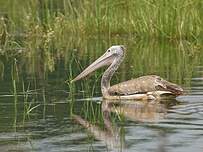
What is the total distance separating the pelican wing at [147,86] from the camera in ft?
39.0

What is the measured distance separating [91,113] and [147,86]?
1.39 meters

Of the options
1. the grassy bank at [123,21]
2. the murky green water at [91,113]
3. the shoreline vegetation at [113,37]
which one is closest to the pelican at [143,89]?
the murky green water at [91,113]

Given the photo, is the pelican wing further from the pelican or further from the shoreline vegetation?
the shoreline vegetation

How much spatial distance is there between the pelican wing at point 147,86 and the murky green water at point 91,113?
189 mm

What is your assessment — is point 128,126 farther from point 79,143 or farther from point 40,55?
point 40,55

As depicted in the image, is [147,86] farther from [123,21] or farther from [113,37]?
[113,37]

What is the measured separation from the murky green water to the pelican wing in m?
0.19

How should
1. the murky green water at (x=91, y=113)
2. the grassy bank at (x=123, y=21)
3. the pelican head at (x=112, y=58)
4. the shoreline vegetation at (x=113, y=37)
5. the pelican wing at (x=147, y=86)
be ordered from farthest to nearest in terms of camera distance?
the grassy bank at (x=123, y=21) < the shoreline vegetation at (x=113, y=37) < the pelican head at (x=112, y=58) < the pelican wing at (x=147, y=86) < the murky green water at (x=91, y=113)

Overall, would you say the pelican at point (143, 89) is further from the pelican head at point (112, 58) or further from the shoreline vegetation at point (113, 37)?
the shoreline vegetation at point (113, 37)

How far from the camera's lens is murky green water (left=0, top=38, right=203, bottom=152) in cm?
905

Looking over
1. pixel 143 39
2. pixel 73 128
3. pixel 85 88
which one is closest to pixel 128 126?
pixel 73 128

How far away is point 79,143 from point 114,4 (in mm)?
11603

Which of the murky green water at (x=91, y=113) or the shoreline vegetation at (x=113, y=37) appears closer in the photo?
the murky green water at (x=91, y=113)

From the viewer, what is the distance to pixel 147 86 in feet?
39.5
